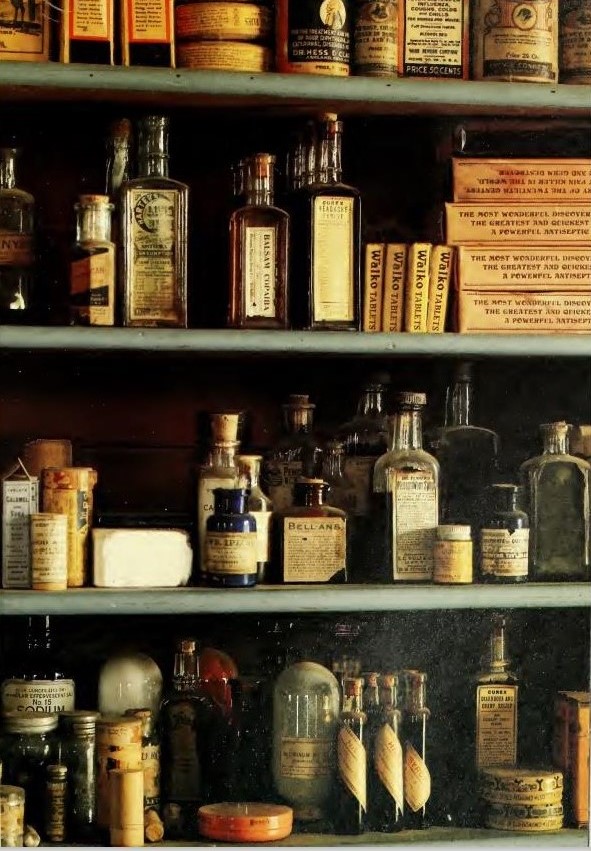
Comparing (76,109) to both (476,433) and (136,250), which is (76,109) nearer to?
(136,250)

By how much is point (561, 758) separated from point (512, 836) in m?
0.13

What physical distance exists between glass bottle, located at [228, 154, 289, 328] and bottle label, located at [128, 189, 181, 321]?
79 mm

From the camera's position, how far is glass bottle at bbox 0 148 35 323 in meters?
1.69

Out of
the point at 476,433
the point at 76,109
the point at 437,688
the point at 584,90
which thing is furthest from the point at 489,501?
the point at 76,109

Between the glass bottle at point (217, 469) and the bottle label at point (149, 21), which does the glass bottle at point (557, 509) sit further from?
the bottle label at point (149, 21)

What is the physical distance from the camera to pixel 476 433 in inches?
71.8

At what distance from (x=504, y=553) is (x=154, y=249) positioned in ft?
1.97

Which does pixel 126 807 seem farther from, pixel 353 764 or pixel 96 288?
pixel 96 288

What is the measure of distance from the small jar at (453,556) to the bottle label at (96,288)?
510 millimetres

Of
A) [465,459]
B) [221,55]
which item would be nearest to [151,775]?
[465,459]

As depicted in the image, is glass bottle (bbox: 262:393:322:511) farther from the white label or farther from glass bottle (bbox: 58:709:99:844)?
glass bottle (bbox: 58:709:99:844)

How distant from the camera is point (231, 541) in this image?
1613mm

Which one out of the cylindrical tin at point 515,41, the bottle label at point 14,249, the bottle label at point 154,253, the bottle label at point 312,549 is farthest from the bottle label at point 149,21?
the bottle label at point 312,549

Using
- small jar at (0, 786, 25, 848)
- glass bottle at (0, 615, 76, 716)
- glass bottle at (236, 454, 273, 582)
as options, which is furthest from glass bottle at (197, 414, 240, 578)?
small jar at (0, 786, 25, 848)
